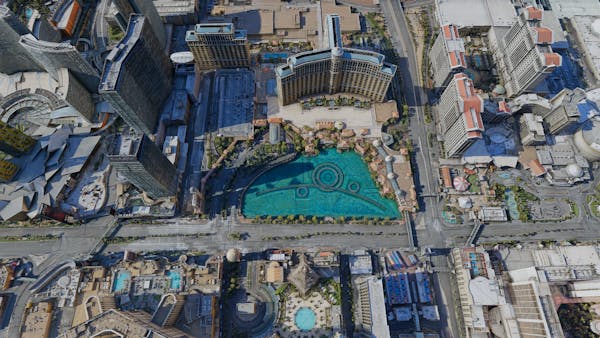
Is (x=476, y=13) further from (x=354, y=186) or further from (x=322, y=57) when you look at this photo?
(x=354, y=186)

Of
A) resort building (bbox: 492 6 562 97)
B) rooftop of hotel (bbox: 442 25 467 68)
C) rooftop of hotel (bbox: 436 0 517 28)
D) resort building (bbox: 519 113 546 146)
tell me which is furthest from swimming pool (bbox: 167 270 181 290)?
rooftop of hotel (bbox: 436 0 517 28)

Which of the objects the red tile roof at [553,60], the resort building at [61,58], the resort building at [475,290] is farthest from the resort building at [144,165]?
the red tile roof at [553,60]

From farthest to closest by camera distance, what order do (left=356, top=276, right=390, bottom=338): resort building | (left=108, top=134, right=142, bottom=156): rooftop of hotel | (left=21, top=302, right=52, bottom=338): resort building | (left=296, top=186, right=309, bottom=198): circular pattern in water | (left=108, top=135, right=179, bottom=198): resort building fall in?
(left=296, top=186, right=309, bottom=198): circular pattern in water < (left=21, top=302, right=52, bottom=338): resort building < (left=356, top=276, right=390, bottom=338): resort building < (left=108, top=135, right=179, bottom=198): resort building < (left=108, top=134, right=142, bottom=156): rooftop of hotel

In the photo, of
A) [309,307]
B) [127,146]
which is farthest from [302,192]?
[127,146]

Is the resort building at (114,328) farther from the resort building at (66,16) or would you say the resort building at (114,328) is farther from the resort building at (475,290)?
the resort building at (66,16)

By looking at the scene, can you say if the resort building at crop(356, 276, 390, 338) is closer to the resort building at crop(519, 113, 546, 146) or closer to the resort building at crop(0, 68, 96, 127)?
the resort building at crop(519, 113, 546, 146)

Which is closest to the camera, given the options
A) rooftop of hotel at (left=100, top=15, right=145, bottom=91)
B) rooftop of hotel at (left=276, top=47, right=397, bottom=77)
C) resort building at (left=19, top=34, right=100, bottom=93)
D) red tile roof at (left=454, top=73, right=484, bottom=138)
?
rooftop of hotel at (left=100, top=15, right=145, bottom=91)
